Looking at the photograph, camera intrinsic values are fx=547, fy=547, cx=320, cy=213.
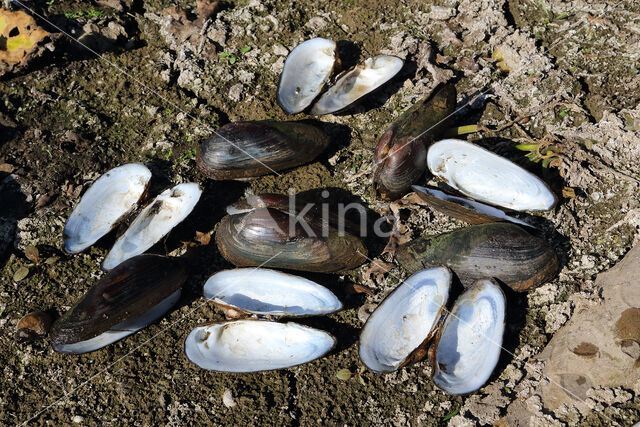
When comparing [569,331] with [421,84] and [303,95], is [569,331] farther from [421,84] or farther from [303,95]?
[303,95]

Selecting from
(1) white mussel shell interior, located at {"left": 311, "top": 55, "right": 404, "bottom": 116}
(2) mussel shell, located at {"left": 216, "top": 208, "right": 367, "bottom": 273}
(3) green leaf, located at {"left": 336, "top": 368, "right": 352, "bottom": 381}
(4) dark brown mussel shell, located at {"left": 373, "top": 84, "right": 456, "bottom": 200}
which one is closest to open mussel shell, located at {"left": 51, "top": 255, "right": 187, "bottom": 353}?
(2) mussel shell, located at {"left": 216, "top": 208, "right": 367, "bottom": 273}

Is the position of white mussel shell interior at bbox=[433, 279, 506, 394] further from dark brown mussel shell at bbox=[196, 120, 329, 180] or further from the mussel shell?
dark brown mussel shell at bbox=[196, 120, 329, 180]

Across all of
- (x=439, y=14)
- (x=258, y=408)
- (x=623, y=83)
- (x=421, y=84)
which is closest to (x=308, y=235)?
(x=258, y=408)

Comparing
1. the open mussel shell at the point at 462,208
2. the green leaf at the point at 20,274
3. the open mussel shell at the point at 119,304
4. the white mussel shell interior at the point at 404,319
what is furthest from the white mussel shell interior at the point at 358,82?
the green leaf at the point at 20,274

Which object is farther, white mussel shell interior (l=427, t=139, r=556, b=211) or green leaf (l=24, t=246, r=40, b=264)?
green leaf (l=24, t=246, r=40, b=264)

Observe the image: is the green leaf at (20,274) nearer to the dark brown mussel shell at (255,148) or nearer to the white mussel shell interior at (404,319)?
the dark brown mussel shell at (255,148)

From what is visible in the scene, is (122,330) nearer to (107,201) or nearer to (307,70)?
(107,201)
